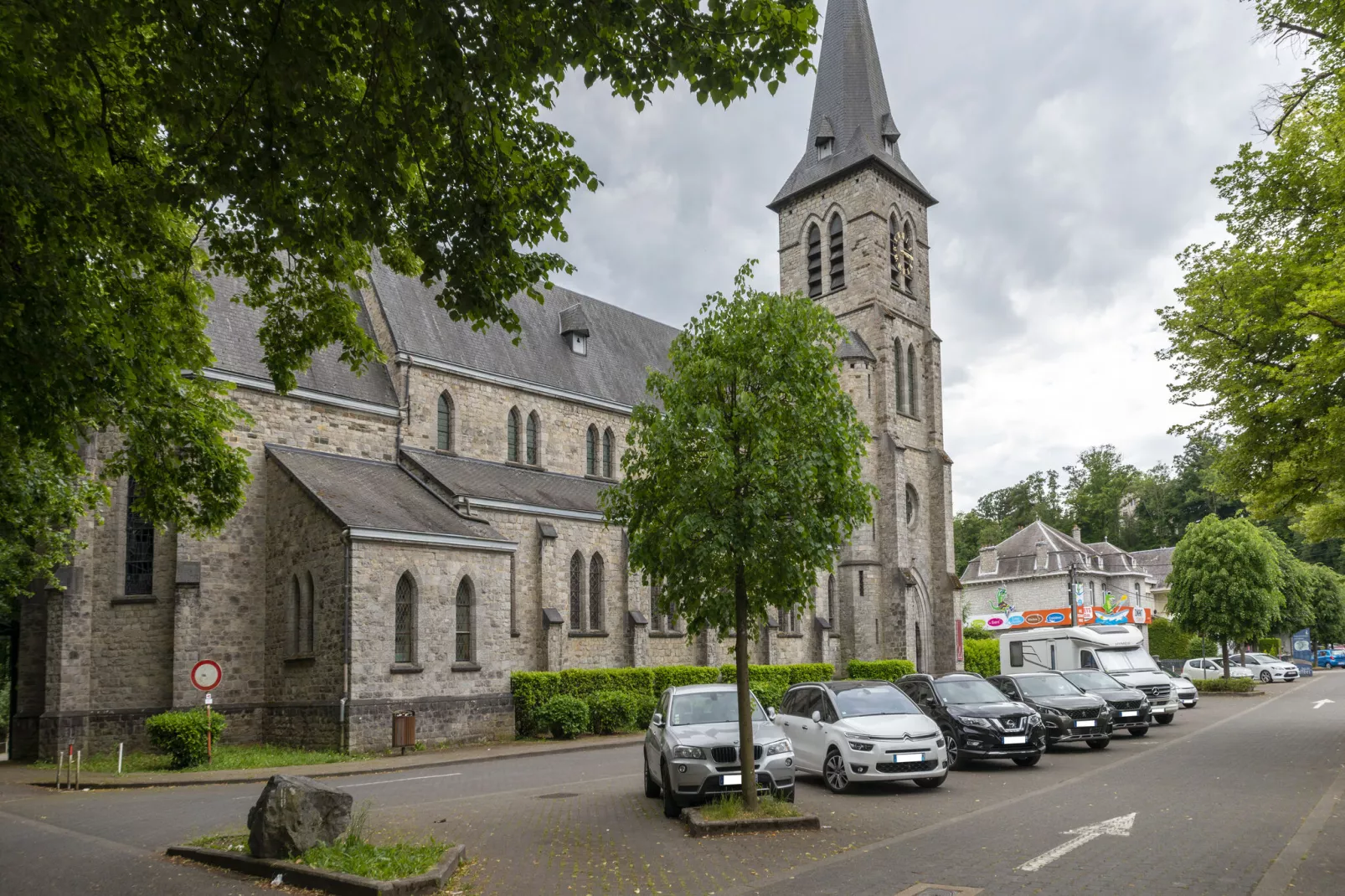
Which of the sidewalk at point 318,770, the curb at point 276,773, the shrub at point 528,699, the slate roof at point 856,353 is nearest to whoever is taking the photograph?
the curb at point 276,773

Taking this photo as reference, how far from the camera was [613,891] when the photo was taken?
821 cm

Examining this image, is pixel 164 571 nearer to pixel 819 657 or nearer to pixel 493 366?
pixel 493 366

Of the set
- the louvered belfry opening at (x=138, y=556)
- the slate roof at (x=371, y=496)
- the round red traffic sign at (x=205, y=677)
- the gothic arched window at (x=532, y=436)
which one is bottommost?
the round red traffic sign at (x=205, y=677)

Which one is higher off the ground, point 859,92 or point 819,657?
point 859,92

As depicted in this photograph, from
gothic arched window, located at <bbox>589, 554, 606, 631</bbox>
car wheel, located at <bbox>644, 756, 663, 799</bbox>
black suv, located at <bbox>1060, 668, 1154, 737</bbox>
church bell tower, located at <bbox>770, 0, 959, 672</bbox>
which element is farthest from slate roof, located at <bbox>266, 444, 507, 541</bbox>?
church bell tower, located at <bbox>770, 0, 959, 672</bbox>

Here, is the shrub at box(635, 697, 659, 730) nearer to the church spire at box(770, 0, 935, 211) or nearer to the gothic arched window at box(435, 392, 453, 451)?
the gothic arched window at box(435, 392, 453, 451)

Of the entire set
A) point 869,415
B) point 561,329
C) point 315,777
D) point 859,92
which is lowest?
point 315,777

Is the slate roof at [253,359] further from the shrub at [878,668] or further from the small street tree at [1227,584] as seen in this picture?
the small street tree at [1227,584]

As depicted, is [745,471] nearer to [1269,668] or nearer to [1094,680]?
[1094,680]

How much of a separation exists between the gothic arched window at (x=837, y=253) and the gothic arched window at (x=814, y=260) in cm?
78

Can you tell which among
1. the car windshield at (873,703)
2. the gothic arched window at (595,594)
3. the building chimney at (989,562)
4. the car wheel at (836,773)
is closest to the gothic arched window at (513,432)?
the gothic arched window at (595,594)

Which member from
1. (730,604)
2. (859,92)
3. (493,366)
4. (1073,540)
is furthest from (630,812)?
(1073,540)

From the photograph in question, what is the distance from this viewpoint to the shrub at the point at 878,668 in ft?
120

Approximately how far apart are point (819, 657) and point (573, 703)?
14.9m
